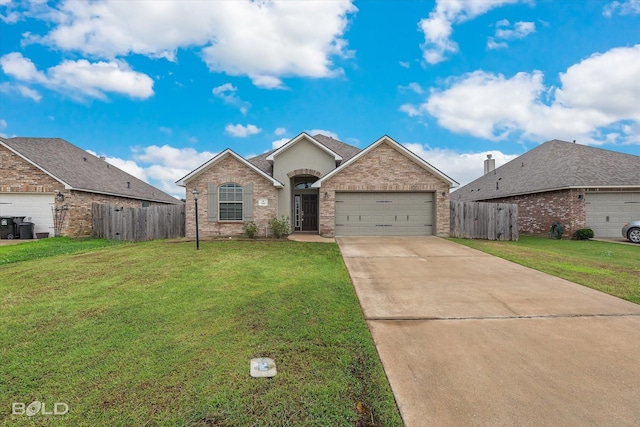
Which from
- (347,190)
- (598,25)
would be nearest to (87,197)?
(347,190)

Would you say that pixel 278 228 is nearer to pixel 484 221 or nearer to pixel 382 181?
pixel 382 181

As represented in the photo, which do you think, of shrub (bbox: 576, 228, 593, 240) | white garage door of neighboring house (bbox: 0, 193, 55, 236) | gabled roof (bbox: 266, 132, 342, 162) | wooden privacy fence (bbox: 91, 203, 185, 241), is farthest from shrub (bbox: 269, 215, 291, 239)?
shrub (bbox: 576, 228, 593, 240)

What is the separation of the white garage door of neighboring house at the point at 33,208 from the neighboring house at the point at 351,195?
7.47 meters

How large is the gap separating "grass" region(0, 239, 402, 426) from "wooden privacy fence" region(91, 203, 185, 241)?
28.6ft

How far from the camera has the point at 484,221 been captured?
1436 centimetres

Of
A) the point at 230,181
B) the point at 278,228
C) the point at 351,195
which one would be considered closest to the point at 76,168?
the point at 230,181

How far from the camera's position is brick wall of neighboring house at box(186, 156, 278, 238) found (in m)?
14.5

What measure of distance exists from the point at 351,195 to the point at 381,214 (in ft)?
5.82

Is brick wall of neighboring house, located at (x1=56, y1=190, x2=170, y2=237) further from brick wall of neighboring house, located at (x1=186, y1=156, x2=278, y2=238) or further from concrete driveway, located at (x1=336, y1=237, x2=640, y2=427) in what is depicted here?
concrete driveway, located at (x1=336, y1=237, x2=640, y2=427)

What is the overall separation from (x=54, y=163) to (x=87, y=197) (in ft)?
8.63

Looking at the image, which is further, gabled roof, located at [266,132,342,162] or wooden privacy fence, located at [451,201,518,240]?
gabled roof, located at [266,132,342,162]

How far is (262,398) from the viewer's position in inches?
95.5

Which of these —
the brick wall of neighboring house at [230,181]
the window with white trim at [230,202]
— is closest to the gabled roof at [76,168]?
the brick wall of neighboring house at [230,181]

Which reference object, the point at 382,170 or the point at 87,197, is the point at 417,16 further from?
the point at 87,197
